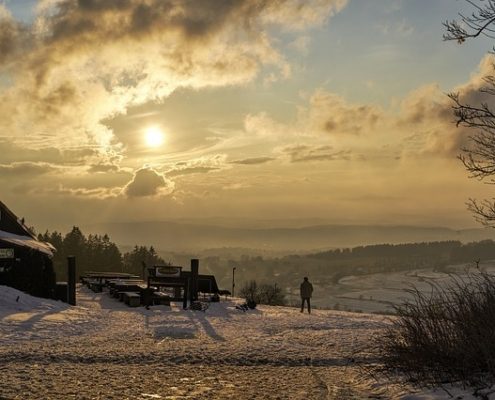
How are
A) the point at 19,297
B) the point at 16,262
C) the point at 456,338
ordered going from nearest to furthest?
1. the point at 456,338
2. the point at 19,297
3. the point at 16,262

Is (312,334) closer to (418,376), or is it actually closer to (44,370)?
(418,376)

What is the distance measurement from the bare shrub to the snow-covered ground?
554mm

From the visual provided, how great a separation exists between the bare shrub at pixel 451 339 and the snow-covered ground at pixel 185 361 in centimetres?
55

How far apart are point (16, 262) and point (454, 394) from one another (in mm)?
A: 23793

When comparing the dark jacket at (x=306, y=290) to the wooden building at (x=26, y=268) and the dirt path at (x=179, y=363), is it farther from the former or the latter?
the wooden building at (x=26, y=268)

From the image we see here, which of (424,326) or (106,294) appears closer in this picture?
(424,326)

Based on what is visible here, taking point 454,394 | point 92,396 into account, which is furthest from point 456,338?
point 92,396

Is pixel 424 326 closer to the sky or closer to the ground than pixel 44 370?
closer to the sky

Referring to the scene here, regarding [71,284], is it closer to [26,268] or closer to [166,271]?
[26,268]

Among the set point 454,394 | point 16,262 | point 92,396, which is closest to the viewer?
point 454,394

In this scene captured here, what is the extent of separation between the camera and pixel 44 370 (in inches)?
381

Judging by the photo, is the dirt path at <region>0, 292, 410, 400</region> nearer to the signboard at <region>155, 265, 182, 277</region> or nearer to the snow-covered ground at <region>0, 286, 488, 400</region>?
the snow-covered ground at <region>0, 286, 488, 400</region>

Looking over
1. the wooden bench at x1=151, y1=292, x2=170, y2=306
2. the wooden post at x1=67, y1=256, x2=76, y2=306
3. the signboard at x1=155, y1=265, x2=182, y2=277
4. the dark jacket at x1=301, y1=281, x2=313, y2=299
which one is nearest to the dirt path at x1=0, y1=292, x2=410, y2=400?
the wooden post at x1=67, y1=256, x2=76, y2=306

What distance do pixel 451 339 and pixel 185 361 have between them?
5233 mm
